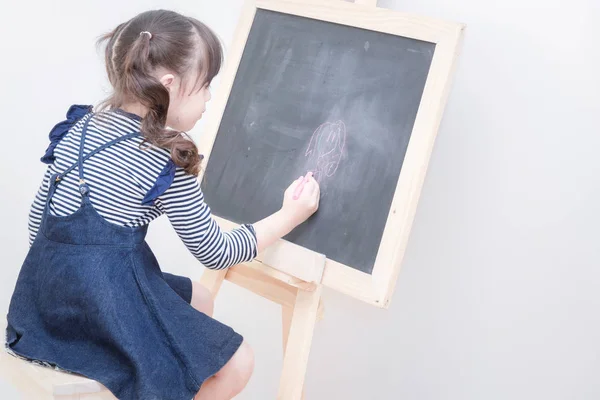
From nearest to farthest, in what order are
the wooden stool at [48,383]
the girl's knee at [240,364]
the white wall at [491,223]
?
1. the wooden stool at [48,383]
2. the girl's knee at [240,364]
3. the white wall at [491,223]

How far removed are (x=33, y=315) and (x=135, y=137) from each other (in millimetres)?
374

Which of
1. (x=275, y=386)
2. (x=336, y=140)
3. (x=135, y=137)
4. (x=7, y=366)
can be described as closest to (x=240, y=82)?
(x=336, y=140)

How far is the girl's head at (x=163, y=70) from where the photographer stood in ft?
4.21

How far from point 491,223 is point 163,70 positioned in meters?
0.86

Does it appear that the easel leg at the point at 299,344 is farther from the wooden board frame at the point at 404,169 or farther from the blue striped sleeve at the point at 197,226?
the blue striped sleeve at the point at 197,226

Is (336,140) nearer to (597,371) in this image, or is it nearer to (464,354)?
(464,354)

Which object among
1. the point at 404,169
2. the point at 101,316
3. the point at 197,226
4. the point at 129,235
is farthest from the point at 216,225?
the point at 404,169

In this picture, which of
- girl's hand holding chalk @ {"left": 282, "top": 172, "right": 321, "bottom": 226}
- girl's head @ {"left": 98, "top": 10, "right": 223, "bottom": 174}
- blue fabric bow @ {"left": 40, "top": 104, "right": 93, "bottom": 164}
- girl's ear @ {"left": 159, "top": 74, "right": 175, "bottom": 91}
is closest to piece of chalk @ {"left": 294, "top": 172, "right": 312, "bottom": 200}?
girl's hand holding chalk @ {"left": 282, "top": 172, "right": 321, "bottom": 226}

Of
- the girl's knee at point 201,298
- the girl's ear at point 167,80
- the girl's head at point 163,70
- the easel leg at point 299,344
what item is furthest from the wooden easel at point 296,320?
the girl's ear at point 167,80

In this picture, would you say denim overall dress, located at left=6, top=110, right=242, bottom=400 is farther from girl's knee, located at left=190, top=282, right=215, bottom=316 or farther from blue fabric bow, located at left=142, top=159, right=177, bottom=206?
girl's knee, located at left=190, top=282, right=215, bottom=316

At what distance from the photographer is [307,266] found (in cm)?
146

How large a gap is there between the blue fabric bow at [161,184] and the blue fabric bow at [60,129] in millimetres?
242

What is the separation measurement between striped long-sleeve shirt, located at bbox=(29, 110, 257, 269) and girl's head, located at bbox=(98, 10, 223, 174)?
0.11 feet

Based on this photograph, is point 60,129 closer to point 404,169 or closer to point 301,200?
point 301,200
